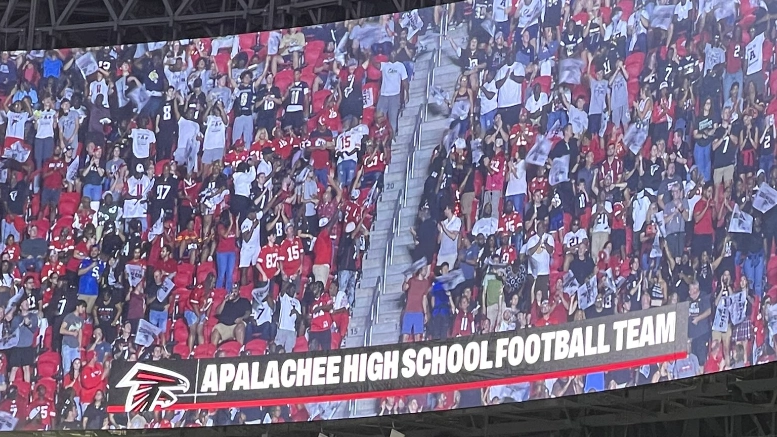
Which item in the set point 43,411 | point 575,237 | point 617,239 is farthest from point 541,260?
point 43,411

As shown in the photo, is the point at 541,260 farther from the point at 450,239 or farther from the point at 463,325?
the point at 450,239

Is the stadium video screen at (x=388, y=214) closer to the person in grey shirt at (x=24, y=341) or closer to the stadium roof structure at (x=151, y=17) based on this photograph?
the person in grey shirt at (x=24, y=341)

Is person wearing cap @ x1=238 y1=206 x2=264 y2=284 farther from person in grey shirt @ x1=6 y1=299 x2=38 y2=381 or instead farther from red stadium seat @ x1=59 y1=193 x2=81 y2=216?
person in grey shirt @ x1=6 y1=299 x2=38 y2=381

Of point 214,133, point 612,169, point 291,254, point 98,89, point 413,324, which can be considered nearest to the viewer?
point 612,169

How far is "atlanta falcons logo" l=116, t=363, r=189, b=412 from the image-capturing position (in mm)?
23828

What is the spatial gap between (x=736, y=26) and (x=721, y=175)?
1905mm

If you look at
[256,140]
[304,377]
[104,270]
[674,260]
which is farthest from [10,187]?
[674,260]

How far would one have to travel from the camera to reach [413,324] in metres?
22.7

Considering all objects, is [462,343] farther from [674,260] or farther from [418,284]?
[674,260]

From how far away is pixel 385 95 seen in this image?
2412 centimetres

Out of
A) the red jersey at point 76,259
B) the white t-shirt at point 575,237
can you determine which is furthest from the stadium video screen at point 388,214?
the white t-shirt at point 575,237

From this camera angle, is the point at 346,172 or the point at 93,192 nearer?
the point at 346,172

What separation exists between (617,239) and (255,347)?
17.9ft

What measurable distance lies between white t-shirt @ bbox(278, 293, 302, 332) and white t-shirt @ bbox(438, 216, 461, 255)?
2.24m
